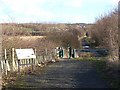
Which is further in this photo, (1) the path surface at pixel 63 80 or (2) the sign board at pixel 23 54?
(2) the sign board at pixel 23 54

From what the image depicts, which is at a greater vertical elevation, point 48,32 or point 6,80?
point 48,32

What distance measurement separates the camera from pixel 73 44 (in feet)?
168

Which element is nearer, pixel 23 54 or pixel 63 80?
pixel 63 80

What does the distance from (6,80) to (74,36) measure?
41.3 meters

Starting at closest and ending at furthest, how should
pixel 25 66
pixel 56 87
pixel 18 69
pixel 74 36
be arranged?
1. pixel 56 87
2. pixel 18 69
3. pixel 25 66
4. pixel 74 36

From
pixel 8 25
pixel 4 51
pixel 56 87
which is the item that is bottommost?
pixel 56 87

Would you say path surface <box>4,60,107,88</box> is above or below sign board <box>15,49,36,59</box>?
below

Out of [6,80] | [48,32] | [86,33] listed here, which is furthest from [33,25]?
[6,80]

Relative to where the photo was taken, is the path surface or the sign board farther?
the sign board

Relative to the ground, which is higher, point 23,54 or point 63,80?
point 23,54

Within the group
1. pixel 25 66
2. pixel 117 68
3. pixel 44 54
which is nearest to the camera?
pixel 117 68

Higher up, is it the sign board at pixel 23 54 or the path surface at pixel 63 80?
the sign board at pixel 23 54

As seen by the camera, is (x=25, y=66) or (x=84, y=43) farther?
(x=84, y=43)

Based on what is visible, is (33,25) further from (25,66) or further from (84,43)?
(25,66)
